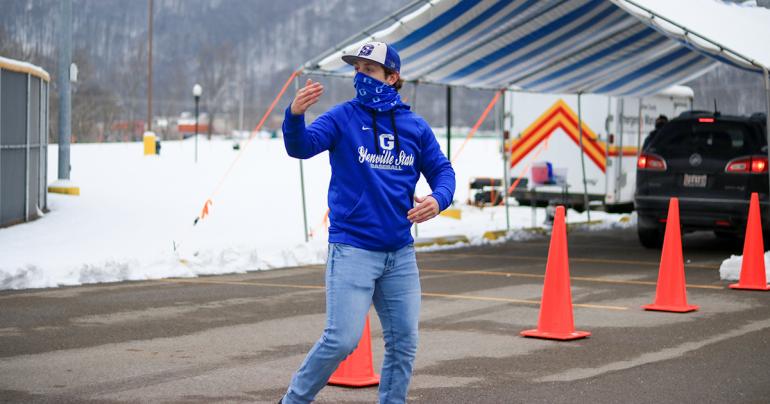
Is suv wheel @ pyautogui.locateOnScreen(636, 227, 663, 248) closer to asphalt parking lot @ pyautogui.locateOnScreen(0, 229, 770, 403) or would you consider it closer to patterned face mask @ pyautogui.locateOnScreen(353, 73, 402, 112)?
asphalt parking lot @ pyautogui.locateOnScreen(0, 229, 770, 403)

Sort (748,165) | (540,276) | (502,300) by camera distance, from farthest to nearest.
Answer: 1. (748,165)
2. (540,276)
3. (502,300)

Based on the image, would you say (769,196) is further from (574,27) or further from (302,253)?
(302,253)

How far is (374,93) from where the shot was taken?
18.6ft

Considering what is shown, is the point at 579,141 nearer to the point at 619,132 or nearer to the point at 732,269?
the point at 619,132

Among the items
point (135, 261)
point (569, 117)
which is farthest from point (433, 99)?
point (135, 261)

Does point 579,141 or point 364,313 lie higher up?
point 579,141

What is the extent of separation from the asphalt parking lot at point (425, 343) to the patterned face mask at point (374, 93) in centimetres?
211

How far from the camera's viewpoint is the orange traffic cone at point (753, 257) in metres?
12.5

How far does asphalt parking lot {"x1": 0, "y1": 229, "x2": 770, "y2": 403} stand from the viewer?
7332 millimetres

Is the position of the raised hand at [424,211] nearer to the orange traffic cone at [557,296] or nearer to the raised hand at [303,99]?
the raised hand at [303,99]

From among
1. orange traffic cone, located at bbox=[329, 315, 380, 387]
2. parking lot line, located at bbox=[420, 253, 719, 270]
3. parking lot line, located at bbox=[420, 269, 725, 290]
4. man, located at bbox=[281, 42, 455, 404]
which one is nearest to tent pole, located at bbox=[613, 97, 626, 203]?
parking lot line, located at bbox=[420, 253, 719, 270]

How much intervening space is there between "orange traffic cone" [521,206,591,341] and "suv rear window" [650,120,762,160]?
7.49 m

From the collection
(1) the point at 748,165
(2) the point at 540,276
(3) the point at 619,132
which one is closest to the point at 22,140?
(2) the point at 540,276

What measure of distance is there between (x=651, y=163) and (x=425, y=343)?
27.5 feet
